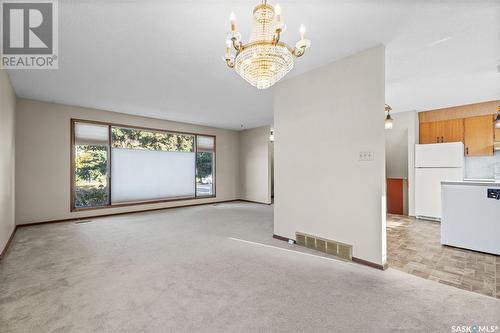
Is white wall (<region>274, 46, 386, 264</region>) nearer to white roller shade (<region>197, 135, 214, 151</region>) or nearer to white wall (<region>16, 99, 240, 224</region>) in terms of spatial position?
white roller shade (<region>197, 135, 214, 151</region>)

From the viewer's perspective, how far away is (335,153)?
3.29m

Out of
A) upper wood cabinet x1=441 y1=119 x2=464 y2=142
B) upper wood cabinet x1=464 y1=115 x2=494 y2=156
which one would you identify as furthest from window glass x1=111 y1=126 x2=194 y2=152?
upper wood cabinet x1=464 y1=115 x2=494 y2=156

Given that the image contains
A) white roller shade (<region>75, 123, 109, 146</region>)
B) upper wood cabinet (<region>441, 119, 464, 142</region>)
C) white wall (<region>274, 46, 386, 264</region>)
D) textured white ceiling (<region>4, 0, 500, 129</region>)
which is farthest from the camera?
white roller shade (<region>75, 123, 109, 146</region>)

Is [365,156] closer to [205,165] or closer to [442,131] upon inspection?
[442,131]

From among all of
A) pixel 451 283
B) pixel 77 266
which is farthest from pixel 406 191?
pixel 77 266

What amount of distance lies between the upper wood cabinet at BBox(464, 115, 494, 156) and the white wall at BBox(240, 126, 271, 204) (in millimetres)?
5286

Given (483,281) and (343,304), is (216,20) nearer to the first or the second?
(343,304)

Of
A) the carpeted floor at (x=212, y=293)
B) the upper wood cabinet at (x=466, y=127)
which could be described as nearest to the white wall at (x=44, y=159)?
the carpeted floor at (x=212, y=293)

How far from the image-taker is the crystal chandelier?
177 cm

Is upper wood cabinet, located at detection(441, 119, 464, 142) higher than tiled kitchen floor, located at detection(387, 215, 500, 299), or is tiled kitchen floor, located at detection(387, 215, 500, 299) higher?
upper wood cabinet, located at detection(441, 119, 464, 142)

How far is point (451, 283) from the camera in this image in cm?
243

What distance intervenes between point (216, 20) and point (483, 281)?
398cm

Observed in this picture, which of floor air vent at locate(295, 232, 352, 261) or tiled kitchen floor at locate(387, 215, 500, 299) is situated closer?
tiled kitchen floor at locate(387, 215, 500, 299)

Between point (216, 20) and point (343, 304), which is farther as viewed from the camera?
point (216, 20)
